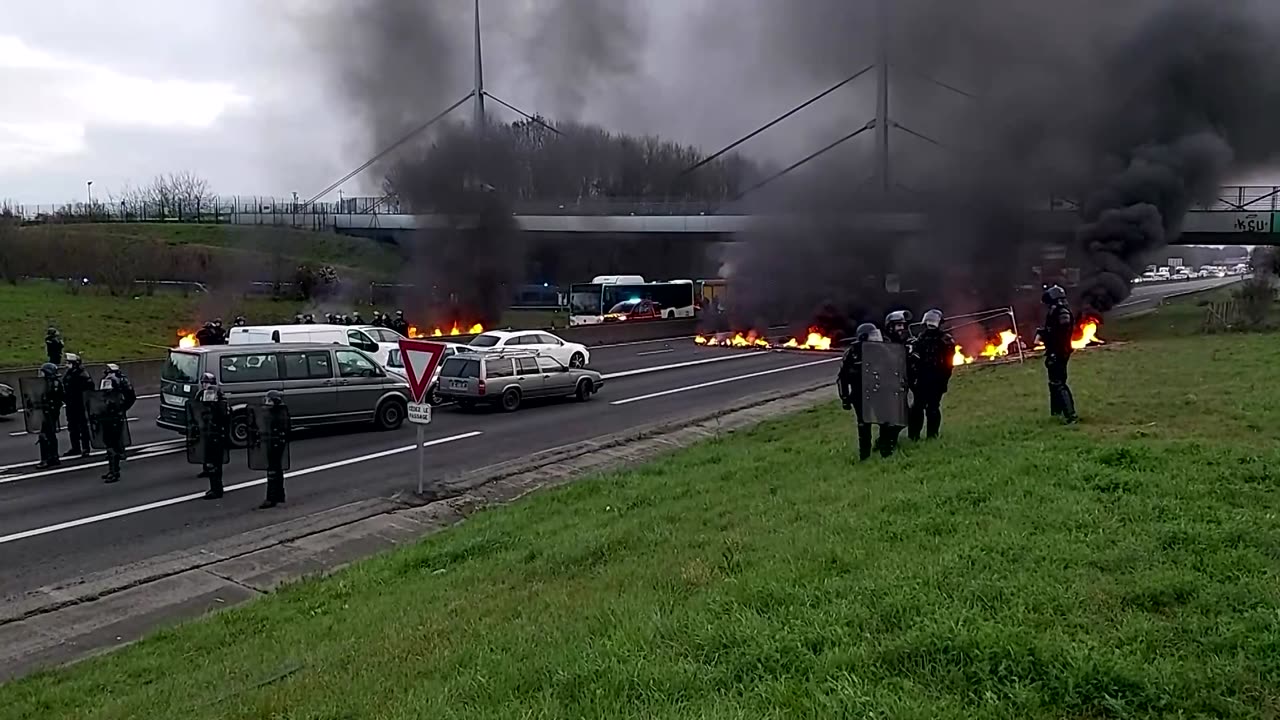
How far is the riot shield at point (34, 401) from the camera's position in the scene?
12.8 metres

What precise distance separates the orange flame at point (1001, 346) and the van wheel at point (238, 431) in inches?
751

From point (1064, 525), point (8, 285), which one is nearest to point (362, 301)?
point (8, 285)

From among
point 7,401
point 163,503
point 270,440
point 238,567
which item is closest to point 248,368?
point 163,503

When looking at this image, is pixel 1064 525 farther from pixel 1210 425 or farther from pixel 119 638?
pixel 119 638

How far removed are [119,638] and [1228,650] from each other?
6647mm

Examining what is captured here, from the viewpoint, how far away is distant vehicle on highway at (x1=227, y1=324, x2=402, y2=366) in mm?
18734

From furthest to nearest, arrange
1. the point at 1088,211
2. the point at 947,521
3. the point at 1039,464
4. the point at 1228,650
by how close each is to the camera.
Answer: the point at 1088,211, the point at 1039,464, the point at 947,521, the point at 1228,650

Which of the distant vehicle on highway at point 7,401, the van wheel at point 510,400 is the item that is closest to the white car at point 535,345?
the van wheel at point 510,400

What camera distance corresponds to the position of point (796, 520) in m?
6.44

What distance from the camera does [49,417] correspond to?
12648mm

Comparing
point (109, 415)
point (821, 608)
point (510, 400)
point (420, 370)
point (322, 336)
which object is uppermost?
point (322, 336)

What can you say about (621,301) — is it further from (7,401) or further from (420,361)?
(420,361)

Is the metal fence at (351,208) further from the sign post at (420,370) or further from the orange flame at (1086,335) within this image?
the sign post at (420,370)

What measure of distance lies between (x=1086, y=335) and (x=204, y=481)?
74.3 feet
